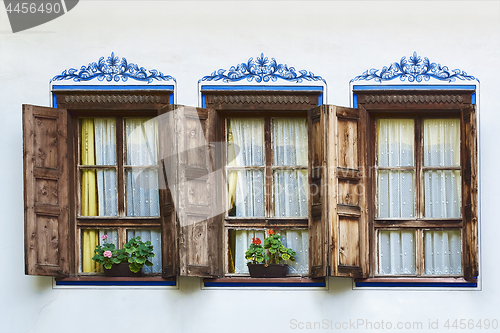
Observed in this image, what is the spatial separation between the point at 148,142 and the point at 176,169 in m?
0.71

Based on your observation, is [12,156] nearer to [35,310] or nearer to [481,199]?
[35,310]

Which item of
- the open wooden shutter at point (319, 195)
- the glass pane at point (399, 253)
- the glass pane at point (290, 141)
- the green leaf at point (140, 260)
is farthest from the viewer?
the glass pane at point (290, 141)

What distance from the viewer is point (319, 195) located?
6707 mm

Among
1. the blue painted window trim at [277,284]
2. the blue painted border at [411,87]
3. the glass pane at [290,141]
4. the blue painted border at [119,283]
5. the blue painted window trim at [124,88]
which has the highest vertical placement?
the blue painted window trim at [124,88]

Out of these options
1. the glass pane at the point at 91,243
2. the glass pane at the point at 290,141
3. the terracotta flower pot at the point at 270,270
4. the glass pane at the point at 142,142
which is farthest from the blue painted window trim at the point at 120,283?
the glass pane at the point at 290,141

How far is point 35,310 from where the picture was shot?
6.90 metres

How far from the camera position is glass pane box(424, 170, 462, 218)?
699 cm

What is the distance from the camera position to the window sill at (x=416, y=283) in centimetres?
673

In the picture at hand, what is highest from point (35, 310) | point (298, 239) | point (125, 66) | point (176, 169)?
point (125, 66)

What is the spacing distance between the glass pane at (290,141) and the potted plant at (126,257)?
156 cm

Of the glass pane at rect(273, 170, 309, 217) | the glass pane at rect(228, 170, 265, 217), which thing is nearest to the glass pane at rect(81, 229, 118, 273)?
the glass pane at rect(228, 170, 265, 217)

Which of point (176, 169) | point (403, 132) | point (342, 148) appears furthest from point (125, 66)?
point (403, 132)

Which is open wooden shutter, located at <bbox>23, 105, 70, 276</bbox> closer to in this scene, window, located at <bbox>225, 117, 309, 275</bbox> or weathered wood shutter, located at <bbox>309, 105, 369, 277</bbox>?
window, located at <bbox>225, 117, 309, 275</bbox>

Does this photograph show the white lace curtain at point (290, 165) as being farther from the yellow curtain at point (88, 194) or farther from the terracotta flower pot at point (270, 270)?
the yellow curtain at point (88, 194)
